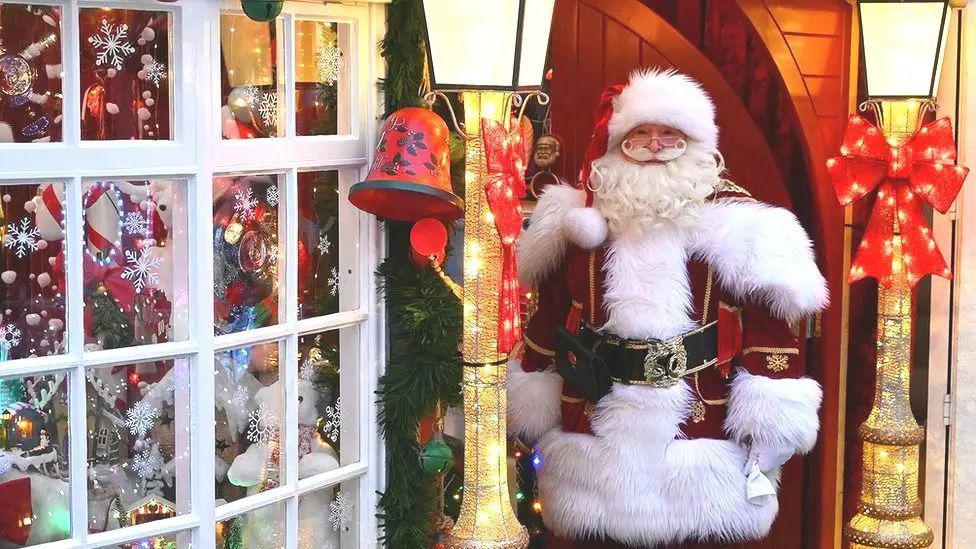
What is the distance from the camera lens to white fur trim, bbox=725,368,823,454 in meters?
3.50

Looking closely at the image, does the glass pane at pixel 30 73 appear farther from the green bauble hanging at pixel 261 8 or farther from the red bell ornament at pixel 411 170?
the red bell ornament at pixel 411 170

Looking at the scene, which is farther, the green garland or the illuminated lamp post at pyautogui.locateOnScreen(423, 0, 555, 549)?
the green garland

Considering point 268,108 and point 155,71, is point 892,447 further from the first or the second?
point 155,71

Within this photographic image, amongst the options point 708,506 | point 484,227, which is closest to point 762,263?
point 708,506

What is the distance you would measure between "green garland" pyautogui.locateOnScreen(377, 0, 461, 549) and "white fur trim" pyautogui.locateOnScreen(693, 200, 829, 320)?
68cm

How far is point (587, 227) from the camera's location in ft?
11.6

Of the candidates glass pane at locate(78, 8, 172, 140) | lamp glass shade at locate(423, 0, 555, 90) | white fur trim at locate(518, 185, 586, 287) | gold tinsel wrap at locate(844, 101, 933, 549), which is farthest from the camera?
gold tinsel wrap at locate(844, 101, 933, 549)

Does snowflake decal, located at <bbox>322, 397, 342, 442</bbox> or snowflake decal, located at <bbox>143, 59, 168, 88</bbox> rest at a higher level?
snowflake decal, located at <bbox>143, 59, 168, 88</bbox>

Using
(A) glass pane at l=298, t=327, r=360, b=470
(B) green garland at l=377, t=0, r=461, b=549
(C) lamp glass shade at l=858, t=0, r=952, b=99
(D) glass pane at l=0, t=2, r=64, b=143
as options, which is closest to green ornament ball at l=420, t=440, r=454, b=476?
(B) green garland at l=377, t=0, r=461, b=549

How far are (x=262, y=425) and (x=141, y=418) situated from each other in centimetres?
34

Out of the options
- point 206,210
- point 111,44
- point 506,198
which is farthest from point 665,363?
point 111,44

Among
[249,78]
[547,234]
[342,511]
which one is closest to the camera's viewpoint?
[249,78]

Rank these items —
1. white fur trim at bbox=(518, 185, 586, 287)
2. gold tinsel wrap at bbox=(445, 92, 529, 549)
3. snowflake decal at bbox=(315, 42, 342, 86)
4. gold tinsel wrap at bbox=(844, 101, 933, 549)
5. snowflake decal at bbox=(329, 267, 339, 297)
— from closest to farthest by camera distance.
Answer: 1. gold tinsel wrap at bbox=(445, 92, 529, 549)
2. snowflake decal at bbox=(315, 42, 342, 86)
3. snowflake decal at bbox=(329, 267, 339, 297)
4. white fur trim at bbox=(518, 185, 586, 287)
5. gold tinsel wrap at bbox=(844, 101, 933, 549)

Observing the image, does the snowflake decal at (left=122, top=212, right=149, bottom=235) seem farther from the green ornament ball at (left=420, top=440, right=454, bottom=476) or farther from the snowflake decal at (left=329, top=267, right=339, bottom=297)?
the green ornament ball at (left=420, top=440, right=454, bottom=476)
